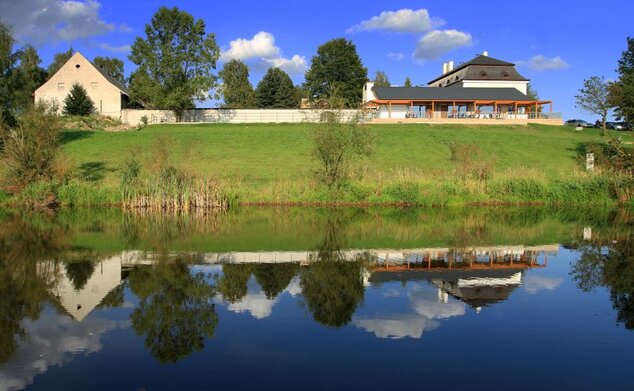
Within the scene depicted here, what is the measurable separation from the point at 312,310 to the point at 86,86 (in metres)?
66.9

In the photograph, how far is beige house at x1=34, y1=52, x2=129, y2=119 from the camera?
6838 cm

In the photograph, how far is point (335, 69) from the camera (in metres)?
94.1

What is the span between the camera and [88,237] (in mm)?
18719

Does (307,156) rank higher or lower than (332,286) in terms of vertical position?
higher

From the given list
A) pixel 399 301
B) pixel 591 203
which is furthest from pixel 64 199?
pixel 591 203

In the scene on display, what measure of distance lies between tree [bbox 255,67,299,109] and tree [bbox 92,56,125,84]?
3081 centimetres

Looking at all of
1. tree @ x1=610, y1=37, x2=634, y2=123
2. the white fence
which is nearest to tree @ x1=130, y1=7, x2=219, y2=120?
the white fence

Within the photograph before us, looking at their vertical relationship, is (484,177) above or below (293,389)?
above

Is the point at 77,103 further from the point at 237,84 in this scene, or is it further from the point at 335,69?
the point at 237,84

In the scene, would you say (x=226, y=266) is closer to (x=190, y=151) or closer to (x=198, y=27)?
(x=190, y=151)

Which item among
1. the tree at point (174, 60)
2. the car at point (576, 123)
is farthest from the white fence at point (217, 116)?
the car at point (576, 123)

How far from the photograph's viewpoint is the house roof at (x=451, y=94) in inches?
2667

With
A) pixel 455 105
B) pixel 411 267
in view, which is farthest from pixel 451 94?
pixel 411 267

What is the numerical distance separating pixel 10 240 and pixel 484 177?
24.3 metres
